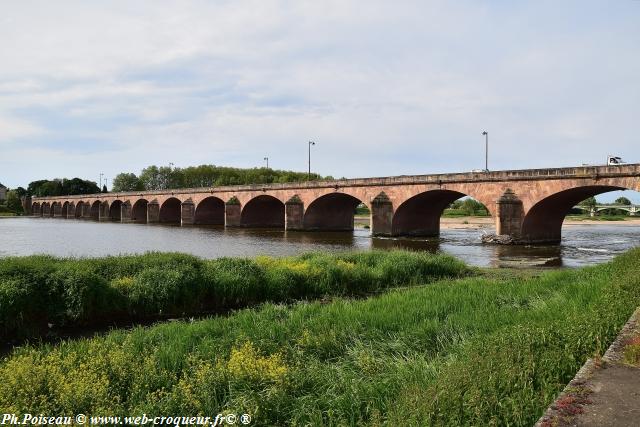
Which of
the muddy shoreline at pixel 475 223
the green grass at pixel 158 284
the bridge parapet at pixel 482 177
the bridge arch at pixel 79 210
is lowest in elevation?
the muddy shoreline at pixel 475 223

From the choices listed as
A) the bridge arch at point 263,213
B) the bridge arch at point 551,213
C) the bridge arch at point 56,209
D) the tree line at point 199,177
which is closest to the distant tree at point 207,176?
the tree line at point 199,177

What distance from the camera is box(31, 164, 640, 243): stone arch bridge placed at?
3469 centimetres

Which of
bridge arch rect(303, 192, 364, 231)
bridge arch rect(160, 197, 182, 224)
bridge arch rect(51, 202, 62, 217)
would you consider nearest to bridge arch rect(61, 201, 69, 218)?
bridge arch rect(51, 202, 62, 217)

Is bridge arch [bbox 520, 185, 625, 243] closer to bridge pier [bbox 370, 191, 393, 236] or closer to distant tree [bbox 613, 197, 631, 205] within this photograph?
bridge pier [bbox 370, 191, 393, 236]

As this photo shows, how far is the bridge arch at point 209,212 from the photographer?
74.0 meters

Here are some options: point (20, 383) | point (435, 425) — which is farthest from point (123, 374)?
point (435, 425)

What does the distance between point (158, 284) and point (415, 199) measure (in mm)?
34742

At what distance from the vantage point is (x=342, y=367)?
7.17 metres

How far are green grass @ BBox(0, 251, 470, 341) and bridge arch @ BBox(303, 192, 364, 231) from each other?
36.3m

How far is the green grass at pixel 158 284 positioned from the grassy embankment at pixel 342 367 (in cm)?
333

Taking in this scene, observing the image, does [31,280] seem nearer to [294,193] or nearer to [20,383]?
[20,383]

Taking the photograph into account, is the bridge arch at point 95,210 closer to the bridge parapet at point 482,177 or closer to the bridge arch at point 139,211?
the bridge arch at point 139,211

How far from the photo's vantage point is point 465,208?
4828 inches

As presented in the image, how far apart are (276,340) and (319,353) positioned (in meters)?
0.95
